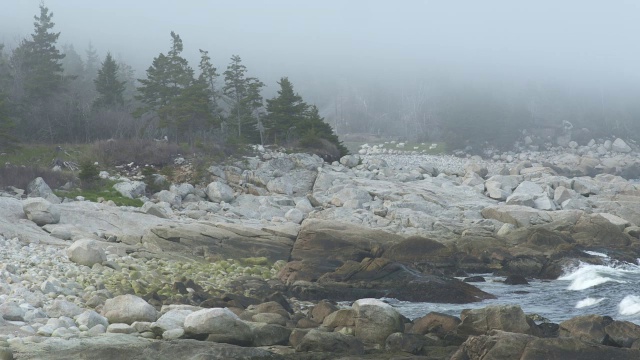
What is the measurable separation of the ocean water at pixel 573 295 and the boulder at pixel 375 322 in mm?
2945

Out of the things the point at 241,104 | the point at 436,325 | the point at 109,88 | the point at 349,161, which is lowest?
the point at 436,325

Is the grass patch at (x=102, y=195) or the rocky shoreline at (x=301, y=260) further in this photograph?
the grass patch at (x=102, y=195)

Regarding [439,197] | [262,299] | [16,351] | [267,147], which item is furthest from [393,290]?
[267,147]

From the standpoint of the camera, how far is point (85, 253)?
1980 cm

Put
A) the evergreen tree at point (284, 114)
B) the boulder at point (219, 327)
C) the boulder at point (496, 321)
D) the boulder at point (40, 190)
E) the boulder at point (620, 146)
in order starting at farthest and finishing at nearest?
1. the boulder at point (620, 146)
2. the evergreen tree at point (284, 114)
3. the boulder at point (40, 190)
4. the boulder at point (496, 321)
5. the boulder at point (219, 327)

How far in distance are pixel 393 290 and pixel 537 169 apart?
35.2m

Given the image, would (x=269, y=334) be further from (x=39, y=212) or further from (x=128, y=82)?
(x=128, y=82)

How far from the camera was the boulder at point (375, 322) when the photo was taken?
1526cm

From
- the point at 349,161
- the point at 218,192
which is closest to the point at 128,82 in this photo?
the point at 349,161

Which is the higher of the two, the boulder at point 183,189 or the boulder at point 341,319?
the boulder at point 183,189

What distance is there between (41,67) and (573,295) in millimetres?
43469

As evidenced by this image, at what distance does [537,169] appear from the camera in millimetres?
53344

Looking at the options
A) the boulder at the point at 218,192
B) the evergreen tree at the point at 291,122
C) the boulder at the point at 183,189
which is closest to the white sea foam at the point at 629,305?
the boulder at the point at 218,192

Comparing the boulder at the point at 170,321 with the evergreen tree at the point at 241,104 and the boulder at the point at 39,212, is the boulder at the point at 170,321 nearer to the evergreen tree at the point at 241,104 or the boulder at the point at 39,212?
the boulder at the point at 39,212
